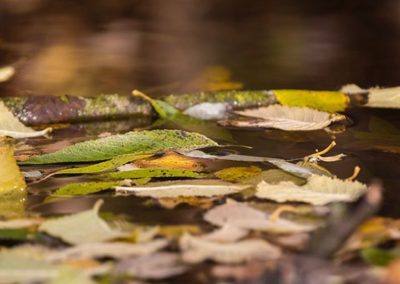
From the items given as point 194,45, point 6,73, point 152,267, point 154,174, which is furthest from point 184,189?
point 194,45

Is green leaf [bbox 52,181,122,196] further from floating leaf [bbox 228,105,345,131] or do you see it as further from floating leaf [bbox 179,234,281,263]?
floating leaf [bbox 228,105,345,131]

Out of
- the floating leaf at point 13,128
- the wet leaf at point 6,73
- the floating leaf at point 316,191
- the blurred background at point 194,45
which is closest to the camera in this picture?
the floating leaf at point 316,191

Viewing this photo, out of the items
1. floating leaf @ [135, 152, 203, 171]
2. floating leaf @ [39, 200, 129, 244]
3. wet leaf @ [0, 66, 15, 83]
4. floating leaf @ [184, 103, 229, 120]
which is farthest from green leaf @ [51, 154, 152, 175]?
wet leaf @ [0, 66, 15, 83]

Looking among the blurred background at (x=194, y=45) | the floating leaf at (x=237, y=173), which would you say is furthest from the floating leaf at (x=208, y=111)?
the floating leaf at (x=237, y=173)

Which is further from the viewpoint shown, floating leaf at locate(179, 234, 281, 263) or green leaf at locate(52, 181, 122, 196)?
green leaf at locate(52, 181, 122, 196)

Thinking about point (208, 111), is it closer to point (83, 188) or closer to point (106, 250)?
point (83, 188)

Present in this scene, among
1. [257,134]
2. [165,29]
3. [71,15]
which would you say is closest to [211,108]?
[257,134]

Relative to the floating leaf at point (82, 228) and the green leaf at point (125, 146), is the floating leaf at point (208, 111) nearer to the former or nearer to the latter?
the green leaf at point (125, 146)
